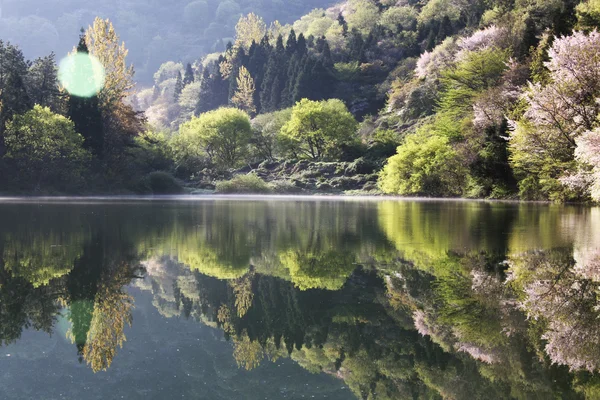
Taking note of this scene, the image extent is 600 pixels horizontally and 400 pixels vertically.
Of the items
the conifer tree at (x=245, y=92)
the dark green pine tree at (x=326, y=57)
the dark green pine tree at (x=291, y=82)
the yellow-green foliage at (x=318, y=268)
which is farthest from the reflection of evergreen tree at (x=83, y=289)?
the dark green pine tree at (x=326, y=57)

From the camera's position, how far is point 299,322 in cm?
573

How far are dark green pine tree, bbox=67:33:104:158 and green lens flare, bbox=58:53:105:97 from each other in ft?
0.64

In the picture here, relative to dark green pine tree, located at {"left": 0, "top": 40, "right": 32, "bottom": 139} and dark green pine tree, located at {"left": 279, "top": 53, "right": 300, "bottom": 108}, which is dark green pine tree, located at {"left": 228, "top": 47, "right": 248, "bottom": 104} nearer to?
dark green pine tree, located at {"left": 279, "top": 53, "right": 300, "bottom": 108}

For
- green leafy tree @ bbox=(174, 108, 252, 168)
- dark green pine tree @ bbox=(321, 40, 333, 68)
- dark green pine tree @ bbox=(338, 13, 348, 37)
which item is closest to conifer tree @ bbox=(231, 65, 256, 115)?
dark green pine tree @ bbox=(321, 40, 333, 68)

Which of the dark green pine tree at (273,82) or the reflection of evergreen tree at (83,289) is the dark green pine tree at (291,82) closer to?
the dark green pine tree at (273,82)

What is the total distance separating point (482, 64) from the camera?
48156 mm

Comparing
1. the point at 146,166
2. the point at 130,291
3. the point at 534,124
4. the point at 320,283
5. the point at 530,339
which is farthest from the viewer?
the point at 146,166

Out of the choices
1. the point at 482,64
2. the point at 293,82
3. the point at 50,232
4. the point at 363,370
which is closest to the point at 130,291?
the point at 363,370

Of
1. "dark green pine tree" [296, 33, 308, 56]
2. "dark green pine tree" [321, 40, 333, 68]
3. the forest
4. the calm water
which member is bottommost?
the calm water

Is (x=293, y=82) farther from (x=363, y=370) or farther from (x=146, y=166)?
(x=363, y=370)

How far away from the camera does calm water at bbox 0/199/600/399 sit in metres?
4.20

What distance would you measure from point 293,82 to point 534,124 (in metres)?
71.5

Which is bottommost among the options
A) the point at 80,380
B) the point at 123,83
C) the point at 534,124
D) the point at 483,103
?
the point at 80,380

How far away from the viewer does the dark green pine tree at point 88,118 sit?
152 feet
